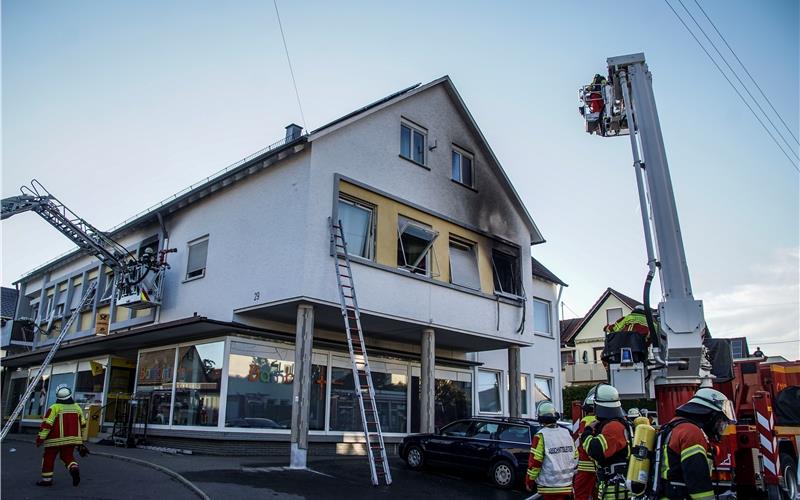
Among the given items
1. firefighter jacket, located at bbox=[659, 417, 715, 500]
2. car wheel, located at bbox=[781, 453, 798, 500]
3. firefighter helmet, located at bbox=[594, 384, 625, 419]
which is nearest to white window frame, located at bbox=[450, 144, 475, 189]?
car wheel, located at bbox=[781, 453, 798, 500]

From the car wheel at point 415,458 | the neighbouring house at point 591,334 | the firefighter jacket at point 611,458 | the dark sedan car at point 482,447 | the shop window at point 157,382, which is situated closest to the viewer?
the firefighter jacket at point 611,458

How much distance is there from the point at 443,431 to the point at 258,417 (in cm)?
424

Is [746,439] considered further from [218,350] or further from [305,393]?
[218,350]

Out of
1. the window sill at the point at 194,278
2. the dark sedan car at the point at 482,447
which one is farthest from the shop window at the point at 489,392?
the window sill at the point at 194,278

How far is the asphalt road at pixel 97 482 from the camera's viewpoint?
9.27 meters

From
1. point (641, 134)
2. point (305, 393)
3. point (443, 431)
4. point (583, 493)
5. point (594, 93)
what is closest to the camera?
point (583, 493)

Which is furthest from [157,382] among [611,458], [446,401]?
[611,458]

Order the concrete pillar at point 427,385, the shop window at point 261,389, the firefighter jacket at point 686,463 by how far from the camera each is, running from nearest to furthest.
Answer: the firefighter jacket at point 686,463 → the shop window at point 261,389 → the concrete pillar at point 427,385

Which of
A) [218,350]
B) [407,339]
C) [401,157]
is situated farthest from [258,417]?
[401,157]

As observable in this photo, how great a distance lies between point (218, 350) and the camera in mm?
14625

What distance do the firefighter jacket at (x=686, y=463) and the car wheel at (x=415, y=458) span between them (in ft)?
31.2

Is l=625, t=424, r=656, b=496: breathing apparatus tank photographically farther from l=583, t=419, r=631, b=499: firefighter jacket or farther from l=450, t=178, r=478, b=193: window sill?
l=450, t=178, r=478, b=193: window sill

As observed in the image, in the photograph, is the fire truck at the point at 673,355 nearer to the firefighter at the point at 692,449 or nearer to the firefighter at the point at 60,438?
the firefighter at the point at 692,449

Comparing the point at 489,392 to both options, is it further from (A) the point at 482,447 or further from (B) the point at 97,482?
(B) the point at 97,482
